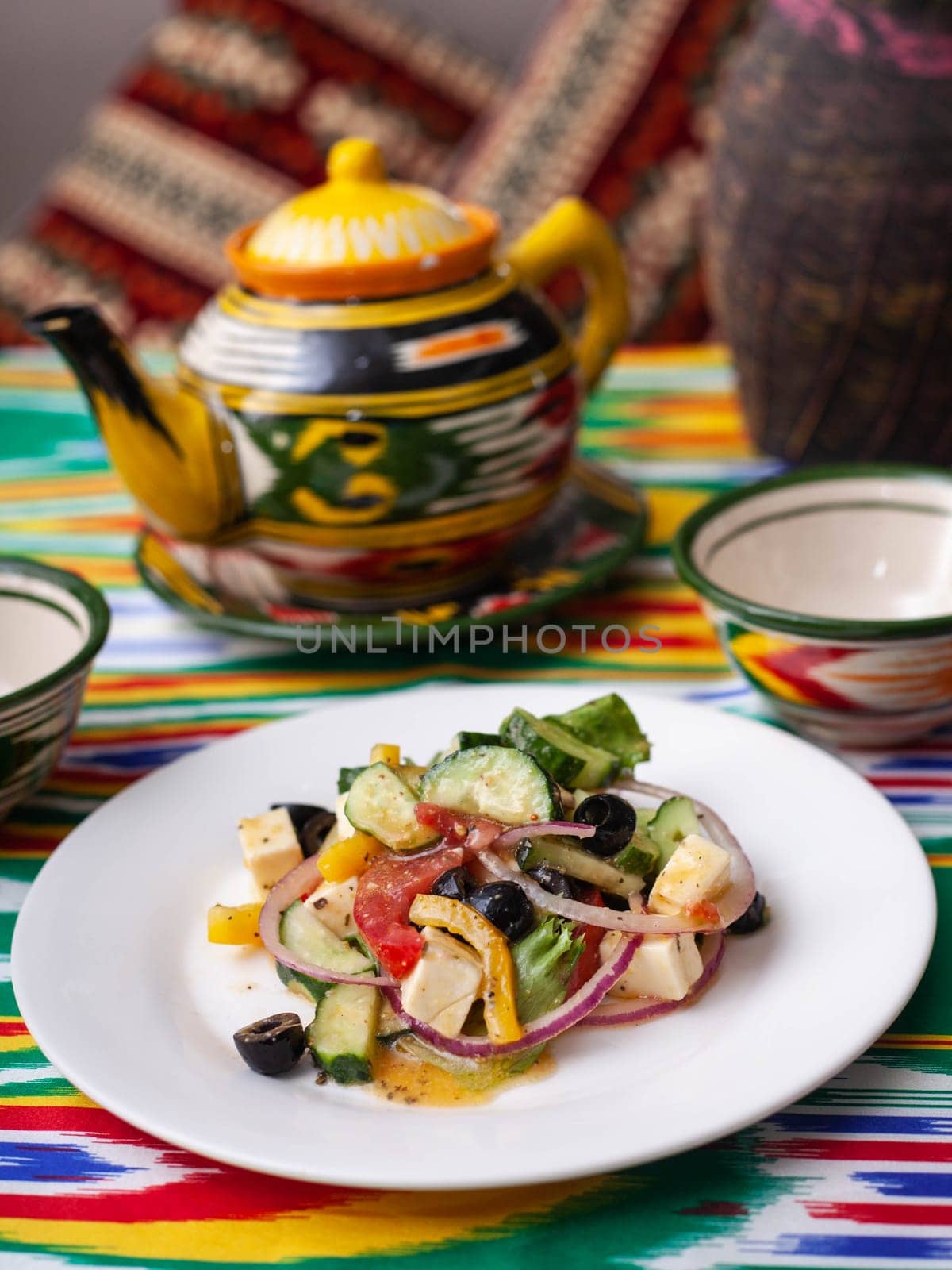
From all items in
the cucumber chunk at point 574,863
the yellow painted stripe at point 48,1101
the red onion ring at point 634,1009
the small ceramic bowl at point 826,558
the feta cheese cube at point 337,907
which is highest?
the small ceramic bowl at point 826,558

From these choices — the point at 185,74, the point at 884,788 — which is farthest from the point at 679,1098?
the point at 185,74

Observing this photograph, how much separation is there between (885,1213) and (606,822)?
280 millimetres

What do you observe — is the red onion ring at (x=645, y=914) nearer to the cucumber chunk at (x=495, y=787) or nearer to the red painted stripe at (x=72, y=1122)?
the cucumber chunk at (x=495, y=787)

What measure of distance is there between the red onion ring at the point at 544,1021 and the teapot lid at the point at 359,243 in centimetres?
69

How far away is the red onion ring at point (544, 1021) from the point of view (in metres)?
0.83

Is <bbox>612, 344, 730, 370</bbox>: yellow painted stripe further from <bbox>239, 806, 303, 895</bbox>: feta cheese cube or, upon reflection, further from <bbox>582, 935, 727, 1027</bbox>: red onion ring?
<bbox>582, 935, 727, 1027</bbox>: red onion ring

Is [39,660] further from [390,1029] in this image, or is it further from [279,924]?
[390,1029]

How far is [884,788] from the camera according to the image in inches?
45.6

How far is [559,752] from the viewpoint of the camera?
99 centimetres

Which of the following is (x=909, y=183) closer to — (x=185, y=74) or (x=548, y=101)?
(x=548, y=101)

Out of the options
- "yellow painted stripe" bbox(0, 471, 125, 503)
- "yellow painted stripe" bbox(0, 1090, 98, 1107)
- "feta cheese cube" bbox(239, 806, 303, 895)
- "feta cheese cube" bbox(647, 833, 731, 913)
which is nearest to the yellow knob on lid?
"yellow painted stripe" bbox(0, 471, 125, 503)

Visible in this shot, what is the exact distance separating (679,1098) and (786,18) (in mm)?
1197

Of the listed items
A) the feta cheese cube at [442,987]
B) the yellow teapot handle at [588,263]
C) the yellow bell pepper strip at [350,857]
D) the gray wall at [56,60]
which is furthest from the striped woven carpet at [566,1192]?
the gray wall at [56,60]

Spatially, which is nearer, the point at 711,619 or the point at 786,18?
the point at 711,619
